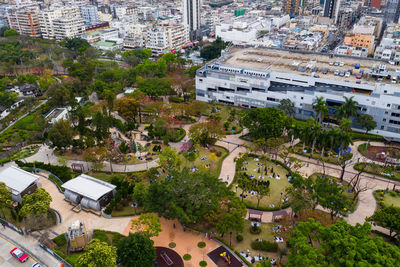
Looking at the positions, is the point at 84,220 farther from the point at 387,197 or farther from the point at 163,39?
the point at 163,39

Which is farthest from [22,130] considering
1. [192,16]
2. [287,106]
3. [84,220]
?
[192,16]

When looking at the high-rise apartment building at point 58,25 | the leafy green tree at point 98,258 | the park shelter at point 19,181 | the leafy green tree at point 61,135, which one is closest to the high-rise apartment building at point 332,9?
the high-rise apartment building at point 58,25

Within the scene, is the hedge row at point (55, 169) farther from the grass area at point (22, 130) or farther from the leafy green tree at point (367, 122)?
the leafy green tree at point (367, 122)

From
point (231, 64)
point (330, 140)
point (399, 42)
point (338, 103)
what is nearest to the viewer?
point (330, 140)

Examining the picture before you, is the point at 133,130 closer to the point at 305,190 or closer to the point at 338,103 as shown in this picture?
the point at 305,190

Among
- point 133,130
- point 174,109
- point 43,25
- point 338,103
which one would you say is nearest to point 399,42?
point 338,103

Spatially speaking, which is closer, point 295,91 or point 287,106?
point 287,106
